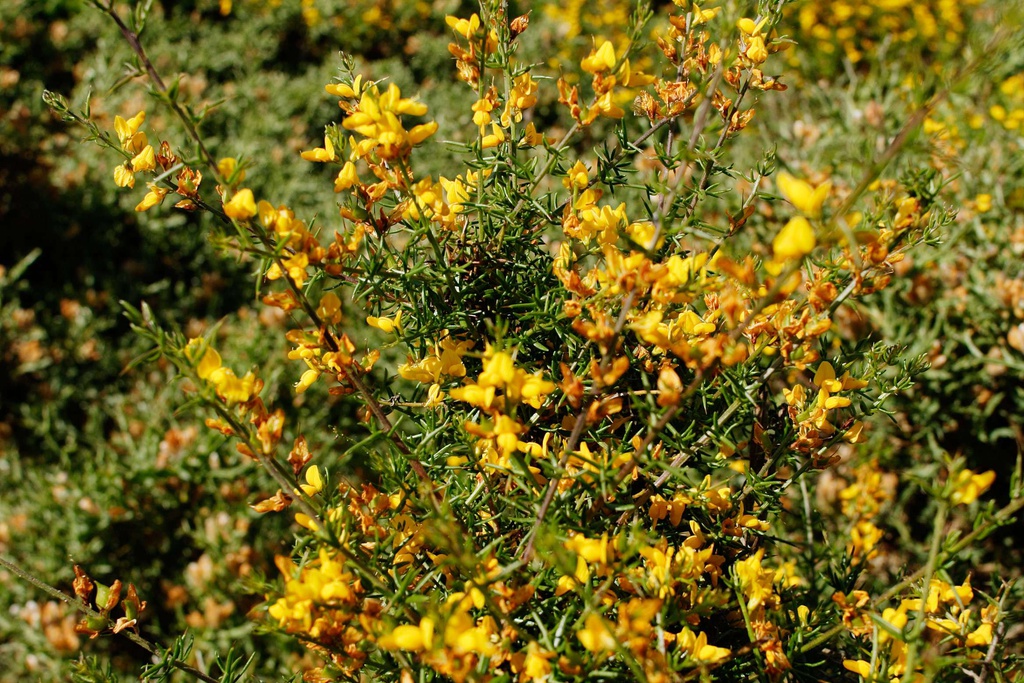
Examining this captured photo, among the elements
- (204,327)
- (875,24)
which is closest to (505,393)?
(204,327)

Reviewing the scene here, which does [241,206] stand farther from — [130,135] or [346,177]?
[130,135]

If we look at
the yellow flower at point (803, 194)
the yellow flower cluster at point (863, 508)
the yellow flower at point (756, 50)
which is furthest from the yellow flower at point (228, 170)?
the yellow flower cluster at point (863, 508)

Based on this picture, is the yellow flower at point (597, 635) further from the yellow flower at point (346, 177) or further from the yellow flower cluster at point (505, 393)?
the yellow flower at point (346, 177)

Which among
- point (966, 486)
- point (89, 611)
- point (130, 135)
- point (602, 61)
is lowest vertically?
point (89, 611)

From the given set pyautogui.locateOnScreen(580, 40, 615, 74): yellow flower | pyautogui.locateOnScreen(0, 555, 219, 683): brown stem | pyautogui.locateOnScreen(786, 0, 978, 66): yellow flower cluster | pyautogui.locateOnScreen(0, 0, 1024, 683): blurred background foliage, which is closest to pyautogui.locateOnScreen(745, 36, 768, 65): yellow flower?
pyautogui.locateOnScreen(0, 0, 1024, 683): blurred background foliage

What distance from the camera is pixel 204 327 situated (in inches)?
122

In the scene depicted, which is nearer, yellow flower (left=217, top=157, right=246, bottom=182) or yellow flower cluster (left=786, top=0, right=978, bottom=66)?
yellow flower (left=217, top=157, right=246, bottom=182)

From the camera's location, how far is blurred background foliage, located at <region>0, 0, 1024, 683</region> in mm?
2213

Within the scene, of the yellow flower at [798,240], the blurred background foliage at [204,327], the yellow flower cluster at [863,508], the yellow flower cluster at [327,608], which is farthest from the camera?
the blurred background foliage at [204,327]

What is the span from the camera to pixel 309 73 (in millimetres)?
4734

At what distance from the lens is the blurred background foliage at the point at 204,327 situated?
221cm

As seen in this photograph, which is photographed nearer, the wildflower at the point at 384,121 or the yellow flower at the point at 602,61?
the wildflower at the point at 384,121

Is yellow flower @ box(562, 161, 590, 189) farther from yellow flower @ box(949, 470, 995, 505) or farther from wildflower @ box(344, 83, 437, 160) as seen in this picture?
yellow flower @ box(949, 470, 995, 505)

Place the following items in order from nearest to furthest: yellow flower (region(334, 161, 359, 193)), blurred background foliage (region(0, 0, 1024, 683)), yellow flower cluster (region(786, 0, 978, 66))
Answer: yellow flower (region(334, 161, 359, 193)) < blurred background foliage (region(0, 0, 1024, 683)) < yellow flower cluster (region(786, 0, 978, 66))
